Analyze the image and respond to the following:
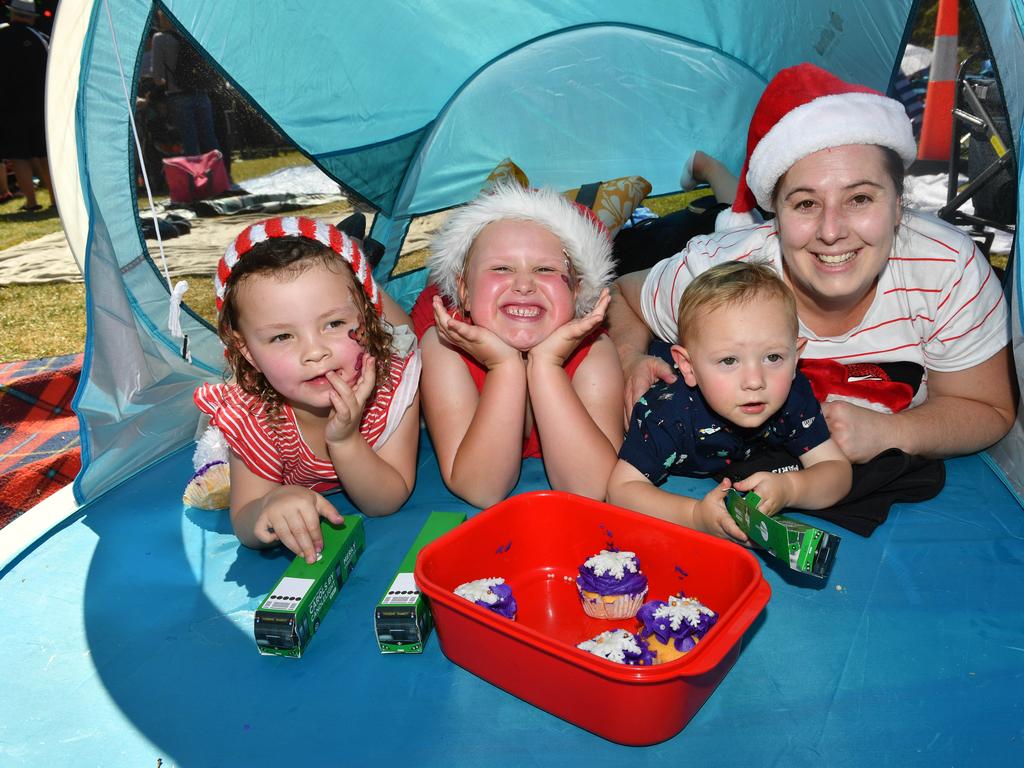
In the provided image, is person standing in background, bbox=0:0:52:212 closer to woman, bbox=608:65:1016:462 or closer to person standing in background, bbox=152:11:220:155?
person standing in background, bbox=152:11:220:155

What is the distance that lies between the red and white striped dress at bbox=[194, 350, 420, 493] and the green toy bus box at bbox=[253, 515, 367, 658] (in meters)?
0.16

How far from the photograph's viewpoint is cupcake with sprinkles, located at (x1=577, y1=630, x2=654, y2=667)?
3.43 feet

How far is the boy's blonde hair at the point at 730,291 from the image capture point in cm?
131

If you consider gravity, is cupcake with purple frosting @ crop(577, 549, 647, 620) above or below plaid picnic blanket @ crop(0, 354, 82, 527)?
above

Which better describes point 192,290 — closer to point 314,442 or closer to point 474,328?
point 314,442

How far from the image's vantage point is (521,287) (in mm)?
1498

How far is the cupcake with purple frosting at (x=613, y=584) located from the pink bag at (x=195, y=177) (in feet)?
4.13

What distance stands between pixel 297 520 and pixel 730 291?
0.78 meters

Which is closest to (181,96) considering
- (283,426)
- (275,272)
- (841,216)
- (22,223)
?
(275,272)

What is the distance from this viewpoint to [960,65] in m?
2.04

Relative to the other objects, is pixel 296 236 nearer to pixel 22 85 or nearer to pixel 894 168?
pixel 894 168

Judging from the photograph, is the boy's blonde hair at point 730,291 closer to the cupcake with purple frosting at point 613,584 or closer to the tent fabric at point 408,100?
the cupcake with purple frosting at point 613,584

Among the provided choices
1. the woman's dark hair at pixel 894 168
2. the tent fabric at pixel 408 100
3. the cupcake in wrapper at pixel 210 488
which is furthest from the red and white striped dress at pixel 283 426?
the woman's dark hair at pixel 894 168

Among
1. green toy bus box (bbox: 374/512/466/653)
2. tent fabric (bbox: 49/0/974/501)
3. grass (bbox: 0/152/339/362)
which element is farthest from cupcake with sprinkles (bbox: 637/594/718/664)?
grass (bbox: 0/152/339/362)
